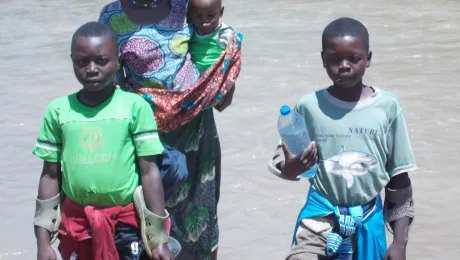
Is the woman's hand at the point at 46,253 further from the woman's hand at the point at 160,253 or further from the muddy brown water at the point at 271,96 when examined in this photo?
the muddy brown water at the point at 271,96

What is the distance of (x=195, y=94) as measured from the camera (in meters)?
3.60

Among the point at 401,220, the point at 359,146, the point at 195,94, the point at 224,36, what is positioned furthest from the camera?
the point at 224,36

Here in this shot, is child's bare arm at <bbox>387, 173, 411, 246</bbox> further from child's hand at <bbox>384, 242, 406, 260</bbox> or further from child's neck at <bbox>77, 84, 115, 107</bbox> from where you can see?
child's neck at <bbox>77, 84, 115, 107</bbox>

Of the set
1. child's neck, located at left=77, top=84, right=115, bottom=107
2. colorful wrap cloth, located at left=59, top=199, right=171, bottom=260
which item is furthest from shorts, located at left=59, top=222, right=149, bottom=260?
child's neck, located at left=77, top=84, right=115, bottom=107

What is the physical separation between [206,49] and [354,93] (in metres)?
0.86

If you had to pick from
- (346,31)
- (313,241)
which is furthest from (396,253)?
(346,31)

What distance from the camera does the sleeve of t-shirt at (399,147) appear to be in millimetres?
3086

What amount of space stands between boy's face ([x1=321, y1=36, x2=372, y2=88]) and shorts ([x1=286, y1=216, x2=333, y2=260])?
21.9 inches

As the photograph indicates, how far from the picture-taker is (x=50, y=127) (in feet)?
10.2

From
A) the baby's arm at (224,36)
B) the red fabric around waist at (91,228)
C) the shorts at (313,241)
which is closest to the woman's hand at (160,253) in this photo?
the red fabric around waist at (91,228)

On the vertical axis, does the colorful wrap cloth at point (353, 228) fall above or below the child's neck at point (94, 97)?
below

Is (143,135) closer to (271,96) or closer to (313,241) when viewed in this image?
(313,241)

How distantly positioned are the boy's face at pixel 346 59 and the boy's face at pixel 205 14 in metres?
0.75

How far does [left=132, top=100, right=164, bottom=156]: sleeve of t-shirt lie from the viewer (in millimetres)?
3101
